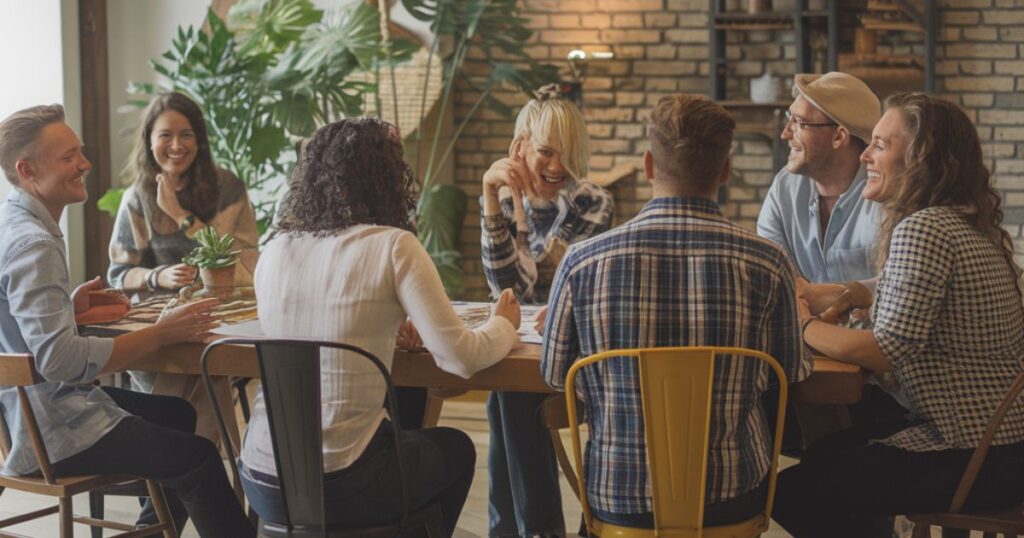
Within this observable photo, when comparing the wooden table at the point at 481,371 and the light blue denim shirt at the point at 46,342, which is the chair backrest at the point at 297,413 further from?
the light blue denim shirt at the point at 46,342

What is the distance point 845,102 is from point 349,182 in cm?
150

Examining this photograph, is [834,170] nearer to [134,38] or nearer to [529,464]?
[529,464]

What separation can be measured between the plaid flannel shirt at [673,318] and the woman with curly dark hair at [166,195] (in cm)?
178

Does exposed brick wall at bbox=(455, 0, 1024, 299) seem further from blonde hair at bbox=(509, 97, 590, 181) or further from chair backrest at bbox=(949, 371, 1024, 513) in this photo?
chair backrest at bbox=(949, 371, 1024, 513)

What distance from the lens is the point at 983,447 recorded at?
2260 millimetres

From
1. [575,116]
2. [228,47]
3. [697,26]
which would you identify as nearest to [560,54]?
[697,26]

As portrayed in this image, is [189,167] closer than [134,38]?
Yes

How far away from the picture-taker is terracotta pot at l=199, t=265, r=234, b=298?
3113mm

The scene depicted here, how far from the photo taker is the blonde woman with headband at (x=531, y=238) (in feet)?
10.3

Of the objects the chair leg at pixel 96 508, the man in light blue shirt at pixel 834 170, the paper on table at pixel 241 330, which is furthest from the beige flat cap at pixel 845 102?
the chair leg at pixel 96 508

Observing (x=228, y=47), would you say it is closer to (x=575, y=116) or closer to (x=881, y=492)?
(x=575, y=116)

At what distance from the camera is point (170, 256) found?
375 cm

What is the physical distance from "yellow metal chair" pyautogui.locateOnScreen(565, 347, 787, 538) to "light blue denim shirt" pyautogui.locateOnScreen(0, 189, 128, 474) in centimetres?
106

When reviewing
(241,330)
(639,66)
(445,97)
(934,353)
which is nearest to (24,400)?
(241,330)
